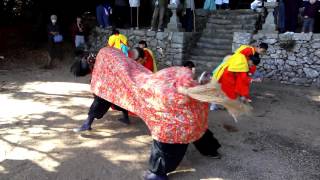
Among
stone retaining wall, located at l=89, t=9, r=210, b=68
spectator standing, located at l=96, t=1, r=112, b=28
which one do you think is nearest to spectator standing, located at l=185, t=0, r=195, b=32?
stone retaining wall, located at l=89, t=9, r=210, b=68

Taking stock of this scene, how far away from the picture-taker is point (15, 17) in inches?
575

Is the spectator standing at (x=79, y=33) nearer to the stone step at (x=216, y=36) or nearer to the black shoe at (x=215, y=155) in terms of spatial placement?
the stone step at (x=216, y=36)

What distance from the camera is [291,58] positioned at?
9047 millimetres

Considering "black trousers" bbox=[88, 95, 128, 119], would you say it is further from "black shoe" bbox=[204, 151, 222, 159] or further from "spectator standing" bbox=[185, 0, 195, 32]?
"spectator standing" bbox=[185, 0, 195, 32]

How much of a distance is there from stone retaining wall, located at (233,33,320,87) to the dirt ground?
2.72 ft

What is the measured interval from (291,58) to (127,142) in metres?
5.45

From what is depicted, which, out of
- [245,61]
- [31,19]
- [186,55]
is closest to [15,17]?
[31,19]

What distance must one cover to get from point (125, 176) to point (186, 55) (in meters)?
6.57

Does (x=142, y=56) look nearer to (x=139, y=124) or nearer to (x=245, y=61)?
(x=139, y=124)

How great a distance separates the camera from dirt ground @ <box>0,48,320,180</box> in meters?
4.52

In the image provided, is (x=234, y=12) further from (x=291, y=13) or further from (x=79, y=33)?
(x=79, y=33)

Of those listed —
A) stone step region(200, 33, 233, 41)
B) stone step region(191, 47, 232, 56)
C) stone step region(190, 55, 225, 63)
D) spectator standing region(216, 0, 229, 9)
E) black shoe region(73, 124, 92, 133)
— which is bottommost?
black shoe region(73, 124, 92, 133)

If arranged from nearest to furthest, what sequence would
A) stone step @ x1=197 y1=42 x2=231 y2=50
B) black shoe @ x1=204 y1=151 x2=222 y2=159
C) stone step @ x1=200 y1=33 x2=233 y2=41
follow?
1. black shoe @ x1=204 y1=151 x2=222 y2=159
2. stone step @ x1=197 y1=42 x2=231 y2=50
3. stone step @ x1=200 y1=33 x2=233 y2=41

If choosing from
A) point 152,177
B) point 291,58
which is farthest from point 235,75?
point 291,58
